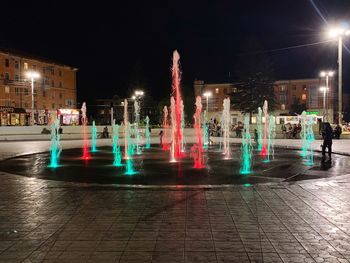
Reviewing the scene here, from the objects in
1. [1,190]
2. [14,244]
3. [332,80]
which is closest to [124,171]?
[1,190]

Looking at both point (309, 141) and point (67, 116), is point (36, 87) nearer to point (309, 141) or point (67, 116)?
point (67, 116)

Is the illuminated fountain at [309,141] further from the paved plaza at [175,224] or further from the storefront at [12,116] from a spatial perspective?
the storefront at [12,116]

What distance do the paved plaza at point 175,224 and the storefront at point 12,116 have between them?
50.5m

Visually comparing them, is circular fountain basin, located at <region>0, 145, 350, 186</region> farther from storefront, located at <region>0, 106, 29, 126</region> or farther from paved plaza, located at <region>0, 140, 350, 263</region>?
storefront, located at <region>0, 106, 29, 126</region>

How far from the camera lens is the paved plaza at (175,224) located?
203 inches

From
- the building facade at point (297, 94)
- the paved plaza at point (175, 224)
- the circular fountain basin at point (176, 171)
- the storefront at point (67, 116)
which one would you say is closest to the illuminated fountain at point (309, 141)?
the circular fountain basin at point (176, 171)

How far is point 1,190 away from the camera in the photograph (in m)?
9.81

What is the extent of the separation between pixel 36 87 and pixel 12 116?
1078 cm

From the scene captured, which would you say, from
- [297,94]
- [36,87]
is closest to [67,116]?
[36,87]

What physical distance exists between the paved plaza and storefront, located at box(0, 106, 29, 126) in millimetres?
50465

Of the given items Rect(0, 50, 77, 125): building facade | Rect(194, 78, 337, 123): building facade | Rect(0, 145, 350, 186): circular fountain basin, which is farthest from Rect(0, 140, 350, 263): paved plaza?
Rect(194, 78, 337, 123): building facade

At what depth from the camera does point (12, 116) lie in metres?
57.8

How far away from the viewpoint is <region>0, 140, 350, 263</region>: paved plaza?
16.9 feet

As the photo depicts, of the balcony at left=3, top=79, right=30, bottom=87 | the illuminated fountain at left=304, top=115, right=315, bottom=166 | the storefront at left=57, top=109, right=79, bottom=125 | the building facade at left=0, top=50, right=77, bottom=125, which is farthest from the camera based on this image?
the storefront at left=57, top=109, right=79, bottom=125
